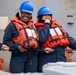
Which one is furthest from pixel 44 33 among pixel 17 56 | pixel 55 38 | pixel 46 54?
pixel 17 56

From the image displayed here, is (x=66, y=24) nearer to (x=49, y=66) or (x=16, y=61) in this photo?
(x=16, y=61)

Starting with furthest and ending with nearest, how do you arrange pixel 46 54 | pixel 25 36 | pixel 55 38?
pixel 46 54, pixel 55 38, pixel 25 36

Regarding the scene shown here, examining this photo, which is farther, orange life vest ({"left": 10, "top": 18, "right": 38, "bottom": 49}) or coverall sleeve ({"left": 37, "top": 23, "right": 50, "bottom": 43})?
coverall sleeve ({"left": 37, "top": 23, "right": 50, "bottom": 43})

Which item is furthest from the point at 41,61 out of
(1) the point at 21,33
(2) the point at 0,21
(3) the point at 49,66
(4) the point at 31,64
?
(3) the point at 49,66

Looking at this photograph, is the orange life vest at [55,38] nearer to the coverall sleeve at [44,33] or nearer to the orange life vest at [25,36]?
the coverall sleeve at [44,33]

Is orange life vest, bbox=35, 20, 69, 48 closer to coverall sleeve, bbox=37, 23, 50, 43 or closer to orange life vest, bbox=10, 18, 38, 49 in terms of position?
coverall sleeve, bbox=37, 23, 50, 43

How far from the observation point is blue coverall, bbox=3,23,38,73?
484cm

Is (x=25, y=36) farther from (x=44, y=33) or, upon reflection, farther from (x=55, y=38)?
(x=55, y=38)

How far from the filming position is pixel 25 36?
483 centimetres

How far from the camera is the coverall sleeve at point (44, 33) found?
503 centimetres

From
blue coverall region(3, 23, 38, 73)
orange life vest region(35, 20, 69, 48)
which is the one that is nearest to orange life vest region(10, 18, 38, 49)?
Result: blue coverall region(3, 23, 38, 73)

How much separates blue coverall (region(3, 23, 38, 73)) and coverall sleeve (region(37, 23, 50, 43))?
215mm

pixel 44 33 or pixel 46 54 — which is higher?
pixel 44 33

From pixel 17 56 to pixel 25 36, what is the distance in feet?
1.01
